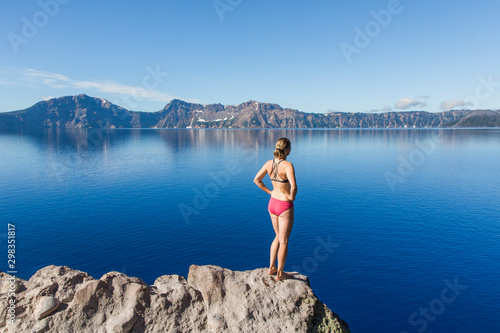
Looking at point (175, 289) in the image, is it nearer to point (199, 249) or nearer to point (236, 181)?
point (199, 249)

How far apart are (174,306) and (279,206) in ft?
17.5

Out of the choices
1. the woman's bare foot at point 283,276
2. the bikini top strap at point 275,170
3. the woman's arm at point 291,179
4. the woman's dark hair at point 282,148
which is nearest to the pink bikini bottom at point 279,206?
the woman's arm at point 291,179

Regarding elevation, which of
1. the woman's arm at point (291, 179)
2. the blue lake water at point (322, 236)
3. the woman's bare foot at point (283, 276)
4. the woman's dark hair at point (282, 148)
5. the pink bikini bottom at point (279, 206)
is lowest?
the blue lake water at point (322, 236)

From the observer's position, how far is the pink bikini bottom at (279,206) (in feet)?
34.1

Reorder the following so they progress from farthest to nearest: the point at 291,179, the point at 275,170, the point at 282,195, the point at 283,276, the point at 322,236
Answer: the point at 322,236
the point at 283,276
the point at 275,170
the point at 282,195
the point at 291,179

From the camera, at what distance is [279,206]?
10.5m

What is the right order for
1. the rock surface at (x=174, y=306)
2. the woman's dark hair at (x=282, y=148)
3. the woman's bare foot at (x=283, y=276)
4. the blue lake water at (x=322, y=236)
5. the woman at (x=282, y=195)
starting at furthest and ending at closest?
the blue lake water at (x=322, y=236) → the woman's bare foot at (x=283, y=276) → the woman's dark hair at (x=282, y=148) → the woman at (x=282, y=195) → the rock surface at (x=174, y=306)

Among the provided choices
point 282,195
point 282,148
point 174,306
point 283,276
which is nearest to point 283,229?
point 282,195

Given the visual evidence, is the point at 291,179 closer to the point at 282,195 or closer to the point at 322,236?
the point at 282,195

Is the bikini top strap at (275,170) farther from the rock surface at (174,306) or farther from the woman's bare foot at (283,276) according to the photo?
the rock surface at (174,306)

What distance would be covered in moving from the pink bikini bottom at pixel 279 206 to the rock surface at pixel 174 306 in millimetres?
2775

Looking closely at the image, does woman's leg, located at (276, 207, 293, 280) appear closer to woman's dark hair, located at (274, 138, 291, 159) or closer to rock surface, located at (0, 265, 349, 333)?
rock surface, located at (0, 265, 349, 333)

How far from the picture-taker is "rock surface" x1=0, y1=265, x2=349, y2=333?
32.4 feet

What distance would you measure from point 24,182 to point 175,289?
189ft
